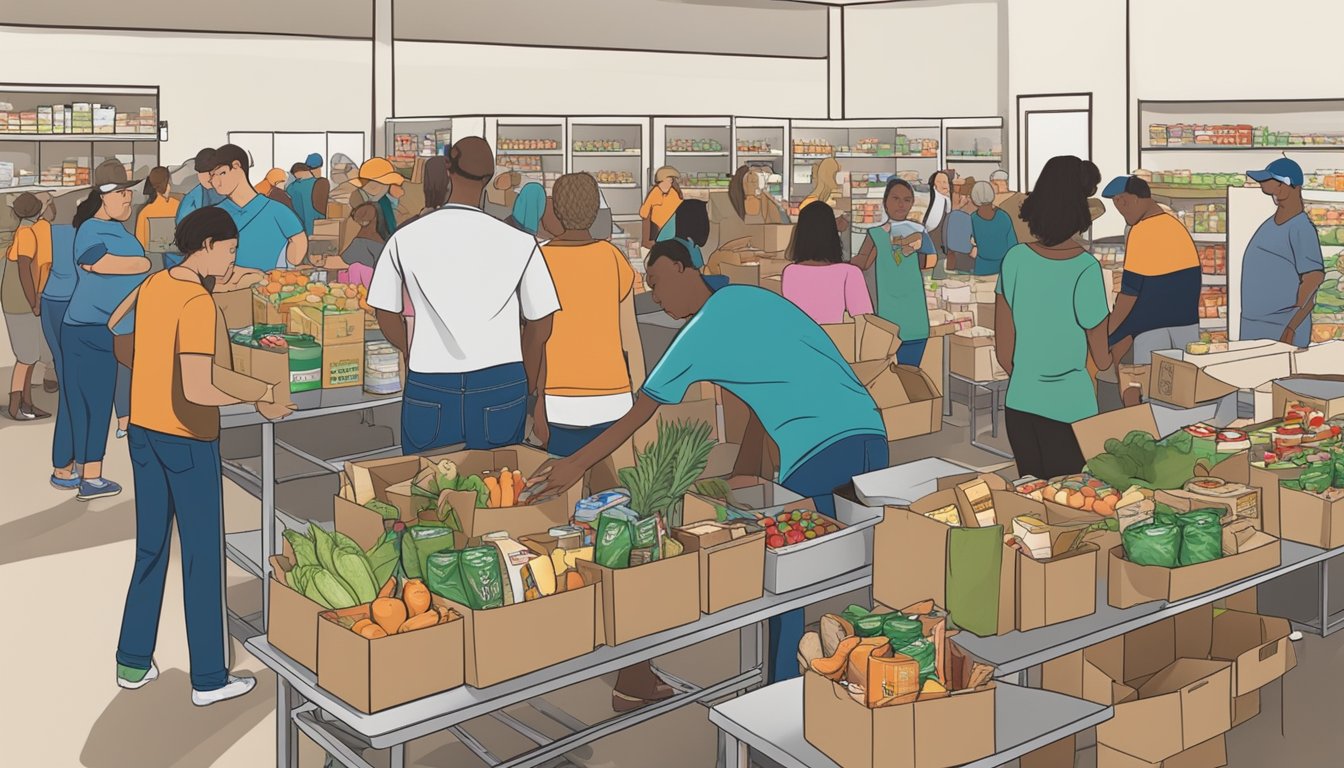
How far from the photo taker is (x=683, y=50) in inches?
688

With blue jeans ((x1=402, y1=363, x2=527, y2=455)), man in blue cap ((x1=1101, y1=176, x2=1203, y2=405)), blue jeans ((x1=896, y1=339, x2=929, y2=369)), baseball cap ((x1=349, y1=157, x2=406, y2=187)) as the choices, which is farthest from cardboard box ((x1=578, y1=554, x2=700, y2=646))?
baseball cap ((x1=349, y1=157, x2=406, y2=187))

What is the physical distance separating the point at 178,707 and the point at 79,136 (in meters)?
10.7

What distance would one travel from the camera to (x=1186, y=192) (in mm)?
10805

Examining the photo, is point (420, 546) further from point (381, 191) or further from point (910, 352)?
point (381, 191)

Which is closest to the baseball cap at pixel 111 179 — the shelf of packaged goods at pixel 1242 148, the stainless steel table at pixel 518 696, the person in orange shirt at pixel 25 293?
the person in orange shirt at pixel 25 293

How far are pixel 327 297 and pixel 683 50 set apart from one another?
12.4 metres

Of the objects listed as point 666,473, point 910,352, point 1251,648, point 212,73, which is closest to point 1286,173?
point 910,352

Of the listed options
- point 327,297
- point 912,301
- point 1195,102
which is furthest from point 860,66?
point 327,297

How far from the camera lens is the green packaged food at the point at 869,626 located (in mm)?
2709

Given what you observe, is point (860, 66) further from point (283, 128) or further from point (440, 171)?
point (440, 171)

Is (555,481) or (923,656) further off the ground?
(555,481)

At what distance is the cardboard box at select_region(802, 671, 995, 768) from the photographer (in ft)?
8.01

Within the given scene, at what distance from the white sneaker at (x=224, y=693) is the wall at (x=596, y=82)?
40.6ft

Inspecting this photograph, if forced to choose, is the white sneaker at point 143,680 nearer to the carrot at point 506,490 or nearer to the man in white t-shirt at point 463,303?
the man in white t-shirt at point 463,303
